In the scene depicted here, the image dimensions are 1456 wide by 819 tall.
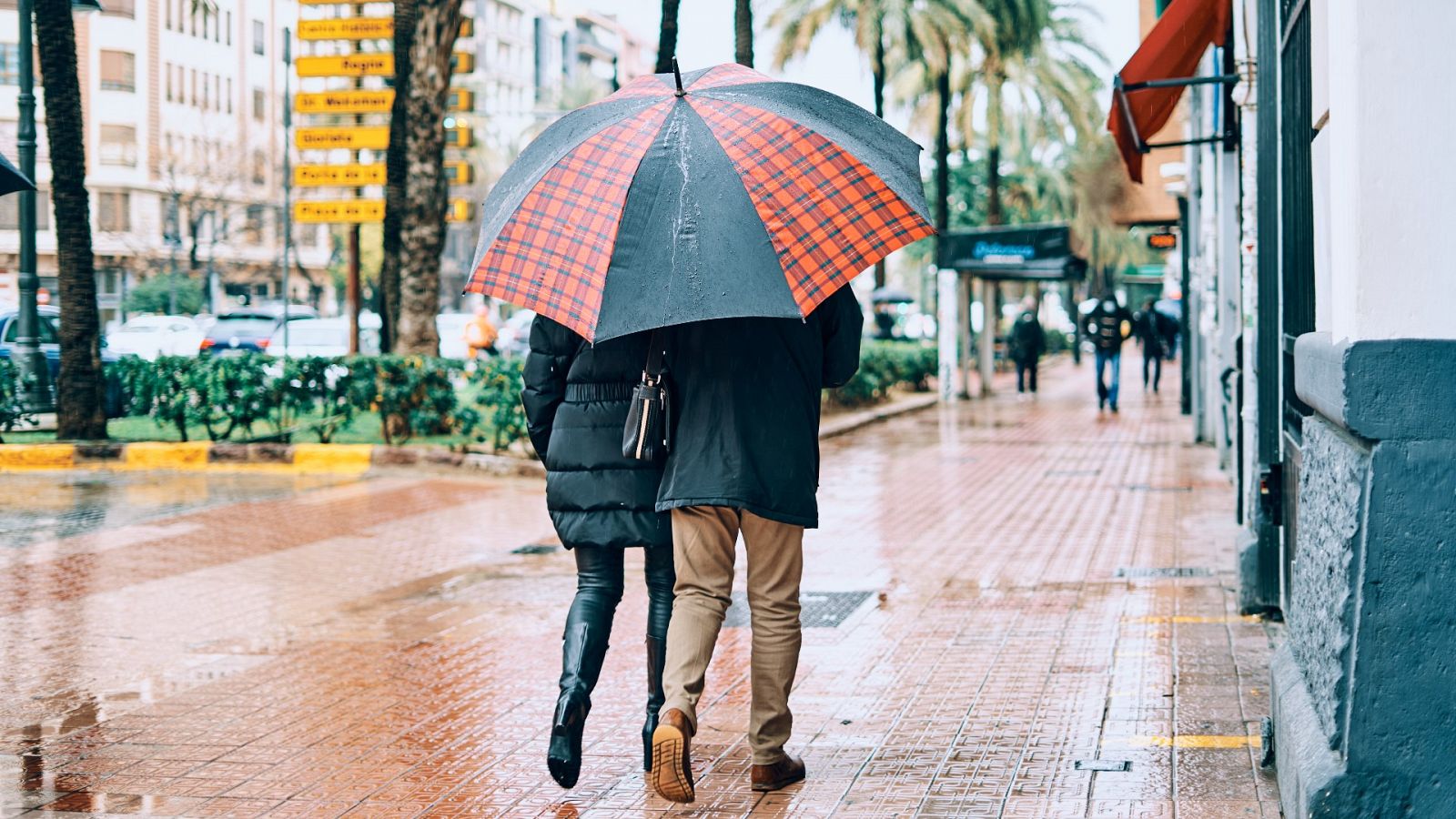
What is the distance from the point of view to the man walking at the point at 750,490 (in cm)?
493

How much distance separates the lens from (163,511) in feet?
40.8

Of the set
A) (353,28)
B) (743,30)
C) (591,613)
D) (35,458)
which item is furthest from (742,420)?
(353,28)

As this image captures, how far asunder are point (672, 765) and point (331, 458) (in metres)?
11.5

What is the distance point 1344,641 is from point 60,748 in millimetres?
4260

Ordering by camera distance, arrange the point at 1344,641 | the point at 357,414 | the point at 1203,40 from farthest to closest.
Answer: the point at 357,414
the point at 1203,40
the point at 1344,641

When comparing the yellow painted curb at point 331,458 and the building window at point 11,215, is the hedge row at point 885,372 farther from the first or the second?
the building window at point 11,215

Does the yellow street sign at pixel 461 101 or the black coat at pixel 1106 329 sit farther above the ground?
the yellow street sign at pixel 461 101

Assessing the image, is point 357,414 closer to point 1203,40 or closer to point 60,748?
point 1203,40

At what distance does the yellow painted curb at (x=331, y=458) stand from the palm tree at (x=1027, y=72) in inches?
836

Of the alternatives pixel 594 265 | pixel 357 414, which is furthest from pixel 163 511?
pixel 594 265

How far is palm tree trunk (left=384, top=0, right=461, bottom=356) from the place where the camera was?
17.7 meters

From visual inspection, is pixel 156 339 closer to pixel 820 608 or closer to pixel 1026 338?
pixel 1026 338

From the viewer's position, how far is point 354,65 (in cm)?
2436

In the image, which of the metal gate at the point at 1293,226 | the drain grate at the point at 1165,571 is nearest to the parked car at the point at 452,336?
the drain grate at the point at 1165,571
